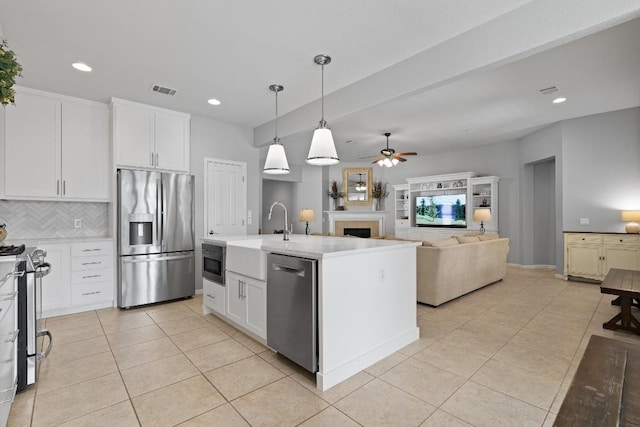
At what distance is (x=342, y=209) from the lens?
965 cm

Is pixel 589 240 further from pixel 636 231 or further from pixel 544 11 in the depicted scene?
pixel 544 11

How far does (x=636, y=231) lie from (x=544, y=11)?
478 cm

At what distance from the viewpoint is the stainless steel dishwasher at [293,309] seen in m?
2.16

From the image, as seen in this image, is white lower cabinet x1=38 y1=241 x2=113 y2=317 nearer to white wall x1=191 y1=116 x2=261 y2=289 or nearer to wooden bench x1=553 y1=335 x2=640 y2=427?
white wall x1=191 y1=116 x2=261 y2=289

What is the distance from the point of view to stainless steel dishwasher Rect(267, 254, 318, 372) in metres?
2.16

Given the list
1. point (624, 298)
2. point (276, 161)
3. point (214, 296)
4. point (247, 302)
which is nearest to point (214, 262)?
point (214, 296)

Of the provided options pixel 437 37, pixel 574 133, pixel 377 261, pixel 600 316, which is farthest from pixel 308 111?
pixel 574 133

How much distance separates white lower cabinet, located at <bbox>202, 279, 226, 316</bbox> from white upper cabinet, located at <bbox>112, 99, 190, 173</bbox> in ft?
6.46

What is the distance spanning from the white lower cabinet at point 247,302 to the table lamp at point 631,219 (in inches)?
233

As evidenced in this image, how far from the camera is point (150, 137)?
4.34 m

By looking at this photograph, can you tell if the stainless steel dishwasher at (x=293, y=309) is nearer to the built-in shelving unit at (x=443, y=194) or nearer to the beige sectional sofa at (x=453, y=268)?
the beige sectional sofa at (x=453, y=268)

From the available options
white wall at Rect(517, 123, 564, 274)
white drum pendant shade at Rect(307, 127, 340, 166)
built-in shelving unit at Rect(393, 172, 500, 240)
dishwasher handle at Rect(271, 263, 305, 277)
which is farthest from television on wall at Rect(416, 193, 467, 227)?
dishwasher handle at Rect(271, 263, 305, 277)

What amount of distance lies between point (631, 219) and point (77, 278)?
8.08 meters

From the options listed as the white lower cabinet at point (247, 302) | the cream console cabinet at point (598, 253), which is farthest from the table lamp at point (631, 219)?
the white lower cabinet at point (247, 302)
